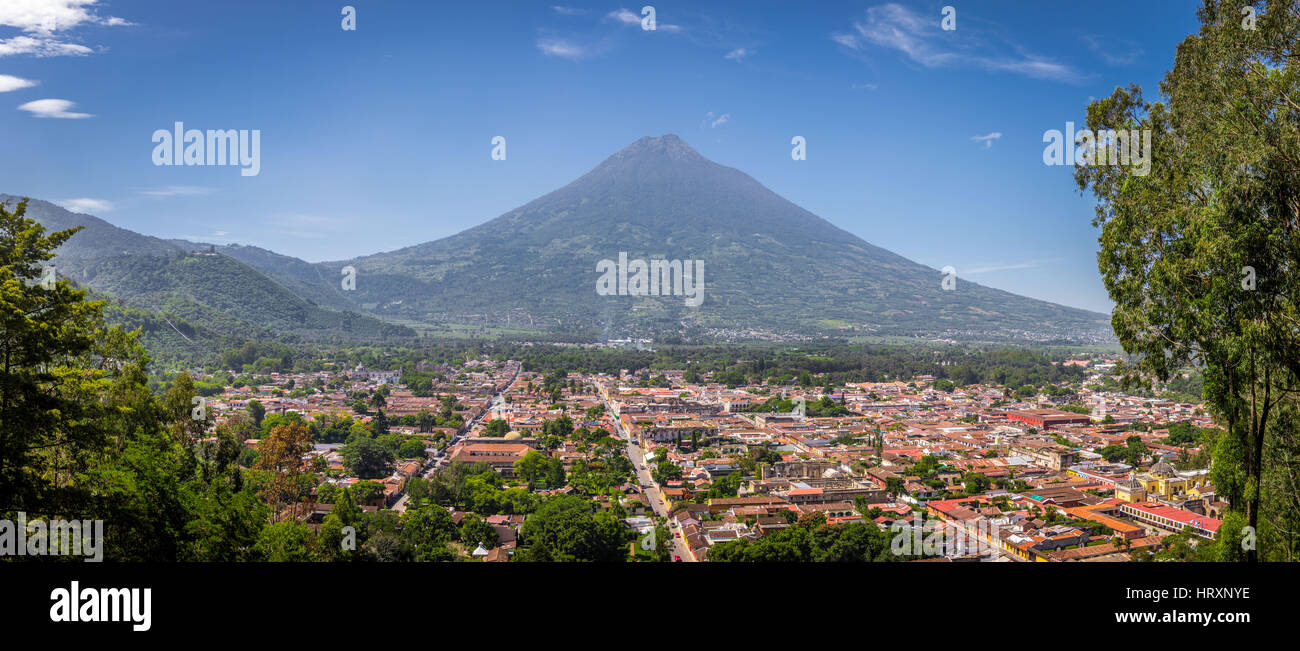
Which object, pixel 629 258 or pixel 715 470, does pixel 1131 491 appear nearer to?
pixel 715 470

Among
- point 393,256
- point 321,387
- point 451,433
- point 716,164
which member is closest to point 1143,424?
point 451,433

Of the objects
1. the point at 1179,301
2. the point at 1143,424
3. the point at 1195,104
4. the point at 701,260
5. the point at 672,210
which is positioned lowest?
the point at 1143,424

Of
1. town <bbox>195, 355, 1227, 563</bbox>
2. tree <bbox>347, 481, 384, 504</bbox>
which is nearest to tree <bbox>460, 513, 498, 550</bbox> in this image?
town <bbox>195, 355, 1227, 563</bbox>

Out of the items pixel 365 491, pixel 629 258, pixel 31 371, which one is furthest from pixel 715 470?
pixel 629 258

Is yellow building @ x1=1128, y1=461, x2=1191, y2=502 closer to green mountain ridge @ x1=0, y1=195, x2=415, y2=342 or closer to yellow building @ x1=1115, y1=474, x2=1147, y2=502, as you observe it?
yellow building @ x1=1115, y1=474, x2=1147, y2=502
